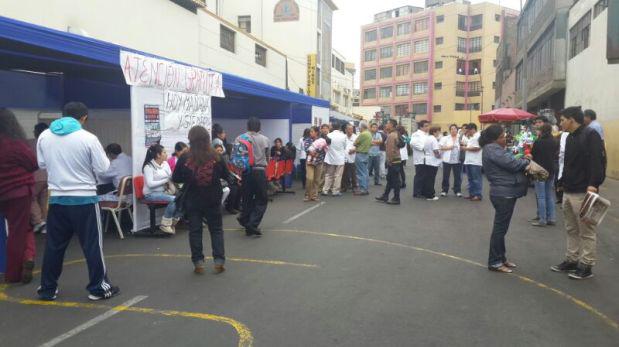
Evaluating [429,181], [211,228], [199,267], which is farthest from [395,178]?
[199,267]

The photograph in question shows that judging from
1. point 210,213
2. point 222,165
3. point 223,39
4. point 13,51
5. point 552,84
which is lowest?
point 210,213

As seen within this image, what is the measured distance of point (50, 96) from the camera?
9422 mm

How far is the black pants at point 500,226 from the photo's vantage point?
5.54m

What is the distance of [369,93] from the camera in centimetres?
7906

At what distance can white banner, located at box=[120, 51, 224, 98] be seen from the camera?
22.9ft

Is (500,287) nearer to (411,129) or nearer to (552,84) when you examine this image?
(552,84)

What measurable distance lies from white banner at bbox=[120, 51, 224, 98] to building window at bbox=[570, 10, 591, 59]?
17157 millimetres

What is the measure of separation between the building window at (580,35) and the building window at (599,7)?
84 cm

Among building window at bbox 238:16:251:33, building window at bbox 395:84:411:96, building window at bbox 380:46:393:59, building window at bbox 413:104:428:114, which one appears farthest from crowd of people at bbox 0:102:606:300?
building window at bbox 380:46:393:59

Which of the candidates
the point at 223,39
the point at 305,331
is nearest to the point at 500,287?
the point at 305,331

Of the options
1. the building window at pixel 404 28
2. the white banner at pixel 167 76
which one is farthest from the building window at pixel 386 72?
the white banner at pixel 167 76

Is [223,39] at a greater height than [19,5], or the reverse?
[223,39]

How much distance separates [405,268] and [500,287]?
107cm

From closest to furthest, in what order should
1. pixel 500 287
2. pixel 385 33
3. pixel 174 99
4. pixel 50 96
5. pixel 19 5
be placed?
pixel 500 287 → pixel 174 99 → pixel 50 96 → pixel 19 5 → pixel 385 33
